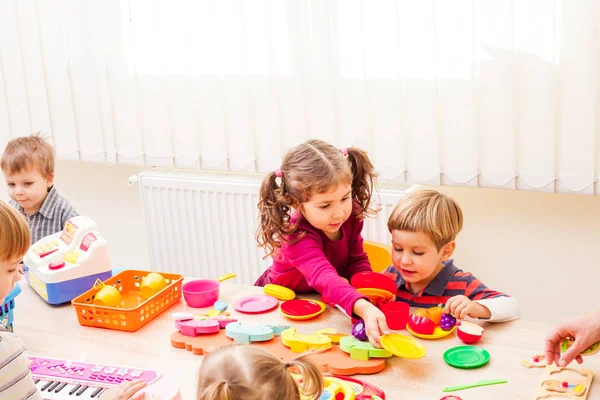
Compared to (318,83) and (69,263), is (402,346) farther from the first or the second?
(318,83)

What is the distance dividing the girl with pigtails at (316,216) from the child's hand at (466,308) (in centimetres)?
25

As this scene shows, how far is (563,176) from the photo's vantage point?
2270 mm

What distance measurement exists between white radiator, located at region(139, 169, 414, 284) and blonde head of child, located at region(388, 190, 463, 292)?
1046 millimetres

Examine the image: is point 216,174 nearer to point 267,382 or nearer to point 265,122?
point 265,122

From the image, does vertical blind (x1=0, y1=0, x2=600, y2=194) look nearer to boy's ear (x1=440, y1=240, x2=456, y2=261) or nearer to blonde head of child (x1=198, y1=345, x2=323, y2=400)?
boy's ear (x1=440, y1=240, x2=456, y2=261)

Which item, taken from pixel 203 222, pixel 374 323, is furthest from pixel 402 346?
pixel 203 222

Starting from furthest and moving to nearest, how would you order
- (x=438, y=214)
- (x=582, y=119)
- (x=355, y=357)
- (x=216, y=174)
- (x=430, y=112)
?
(x=216, y=174)
(x=430, y=112)
(x=582, y=119)
(x=438, y=214)
(x=355, y=357)

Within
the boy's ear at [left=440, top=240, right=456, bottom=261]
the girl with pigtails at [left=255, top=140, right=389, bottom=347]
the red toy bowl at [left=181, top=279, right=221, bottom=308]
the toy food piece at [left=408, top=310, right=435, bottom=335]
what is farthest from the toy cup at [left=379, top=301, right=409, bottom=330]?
the red toy bowl at [left=181, top=279, right=221, bottom=308]

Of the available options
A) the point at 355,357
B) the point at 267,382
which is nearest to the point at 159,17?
the point at 355,357

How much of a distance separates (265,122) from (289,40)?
319 mm

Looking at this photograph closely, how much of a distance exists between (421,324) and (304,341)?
27cm

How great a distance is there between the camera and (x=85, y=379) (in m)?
1.47

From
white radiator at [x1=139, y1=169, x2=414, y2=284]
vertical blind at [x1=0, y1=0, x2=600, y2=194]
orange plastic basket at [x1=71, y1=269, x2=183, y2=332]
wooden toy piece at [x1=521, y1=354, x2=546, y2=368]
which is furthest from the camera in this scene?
white radiator at [x1=139, y1=169, x2=414, y2=284]

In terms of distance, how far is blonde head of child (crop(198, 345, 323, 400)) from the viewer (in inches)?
39.2
